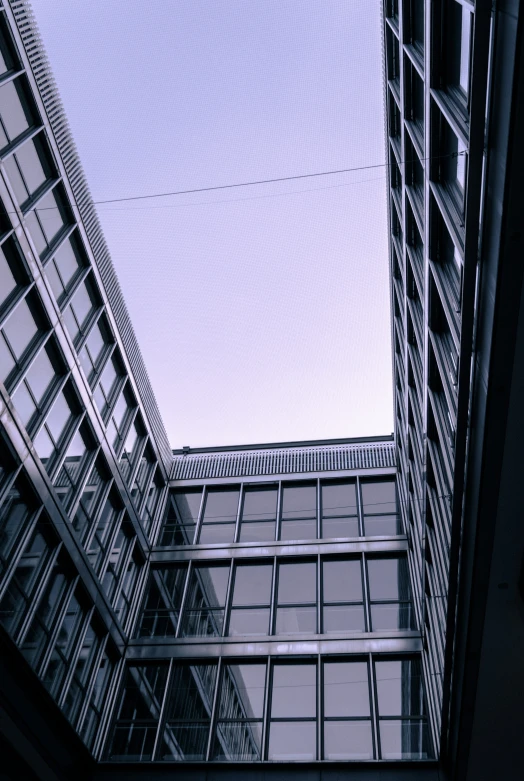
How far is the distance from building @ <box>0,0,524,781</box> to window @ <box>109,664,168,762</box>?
58mm

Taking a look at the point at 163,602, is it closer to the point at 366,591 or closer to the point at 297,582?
the point at 297,582

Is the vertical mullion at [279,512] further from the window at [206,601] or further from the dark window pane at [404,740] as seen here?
the dark window pane at [404,740]

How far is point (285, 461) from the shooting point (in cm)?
2395

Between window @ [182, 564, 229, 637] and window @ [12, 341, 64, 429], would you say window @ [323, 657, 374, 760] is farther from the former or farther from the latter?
window @ [12, 341, 64, 429]

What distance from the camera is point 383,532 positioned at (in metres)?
20.8

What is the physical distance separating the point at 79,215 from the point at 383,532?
13035 millimetres

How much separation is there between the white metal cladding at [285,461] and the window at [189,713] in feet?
25.2

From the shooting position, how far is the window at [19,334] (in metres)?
13.8

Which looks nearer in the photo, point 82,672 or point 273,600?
point 82,672

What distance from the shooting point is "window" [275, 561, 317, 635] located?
18359 mm

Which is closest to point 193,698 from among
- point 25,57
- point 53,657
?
point 53,657

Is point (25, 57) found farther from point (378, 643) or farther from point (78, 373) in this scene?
point (378, 643)

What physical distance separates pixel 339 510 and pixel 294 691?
6486 mm

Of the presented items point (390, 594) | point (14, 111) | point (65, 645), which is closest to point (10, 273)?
point (14, 111)
